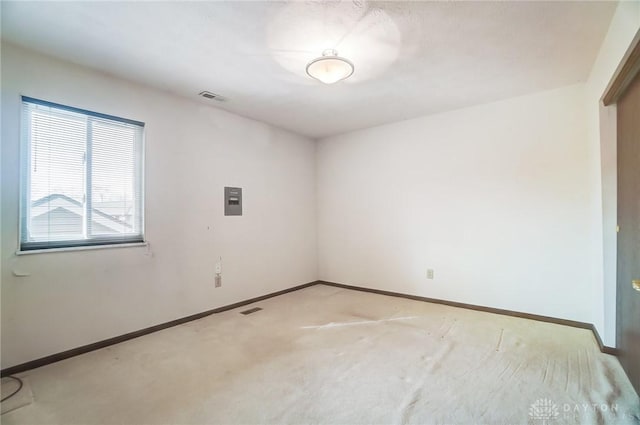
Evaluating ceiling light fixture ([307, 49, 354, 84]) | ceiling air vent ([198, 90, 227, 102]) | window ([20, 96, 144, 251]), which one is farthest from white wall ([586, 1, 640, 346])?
window ([20, 96, 144, 251])

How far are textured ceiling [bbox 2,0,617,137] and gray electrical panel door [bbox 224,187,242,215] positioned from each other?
3.98ft

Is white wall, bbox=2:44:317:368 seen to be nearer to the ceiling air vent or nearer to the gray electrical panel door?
the gray electrical panel door

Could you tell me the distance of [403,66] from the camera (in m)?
2.71

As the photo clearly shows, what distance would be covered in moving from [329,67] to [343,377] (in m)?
2.43

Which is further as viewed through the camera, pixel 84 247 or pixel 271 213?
pixel 271 213

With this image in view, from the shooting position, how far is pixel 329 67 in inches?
95.0

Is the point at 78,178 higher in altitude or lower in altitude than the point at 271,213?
higher

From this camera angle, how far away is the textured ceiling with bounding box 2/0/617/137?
6.46ft

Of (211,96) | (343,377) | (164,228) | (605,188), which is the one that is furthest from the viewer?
(211,96)

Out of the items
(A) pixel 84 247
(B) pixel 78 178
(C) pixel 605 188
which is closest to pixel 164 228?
(A) pixel 84 247

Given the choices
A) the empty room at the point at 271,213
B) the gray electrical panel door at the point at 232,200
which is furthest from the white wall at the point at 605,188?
the gray electrical panel door at the point at 232,200

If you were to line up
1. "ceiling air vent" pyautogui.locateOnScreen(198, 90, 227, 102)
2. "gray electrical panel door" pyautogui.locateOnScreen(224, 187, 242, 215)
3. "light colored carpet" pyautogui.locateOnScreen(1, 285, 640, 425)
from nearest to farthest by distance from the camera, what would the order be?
"light colored carpet" pyautogui.locateOnScreen(1, 285, 640, 425) < "ceiling air vent" pyautogui.locateOnScreen(198, 90, 227, 102) < "gray electrical panel door" pyautogui.locateOnScreen(224, 187, 242, 215)

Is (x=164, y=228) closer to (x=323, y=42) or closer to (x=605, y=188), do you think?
(x=323, y=42)

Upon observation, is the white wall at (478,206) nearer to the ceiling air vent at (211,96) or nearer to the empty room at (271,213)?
the empty room at (271,213)
